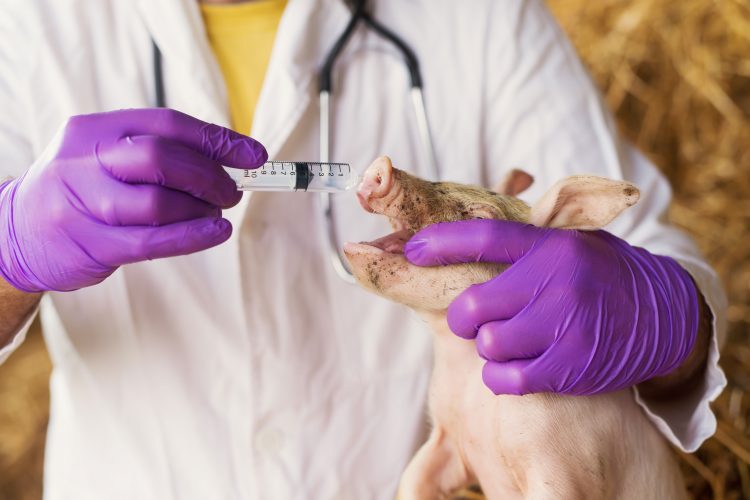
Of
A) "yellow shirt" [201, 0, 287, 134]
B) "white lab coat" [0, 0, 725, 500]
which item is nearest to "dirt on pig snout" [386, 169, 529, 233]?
"white lab coat" [0, 0, 725, 500]

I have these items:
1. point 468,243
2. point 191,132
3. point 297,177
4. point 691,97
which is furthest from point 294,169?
point 691,97

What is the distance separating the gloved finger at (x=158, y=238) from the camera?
1.09 m

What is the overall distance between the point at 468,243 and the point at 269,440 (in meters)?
0.58

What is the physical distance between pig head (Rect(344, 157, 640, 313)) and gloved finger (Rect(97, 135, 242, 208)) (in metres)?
0.21

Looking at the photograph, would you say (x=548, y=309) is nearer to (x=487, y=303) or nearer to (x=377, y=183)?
(x=487, y=303)

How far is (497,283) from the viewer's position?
113 cm

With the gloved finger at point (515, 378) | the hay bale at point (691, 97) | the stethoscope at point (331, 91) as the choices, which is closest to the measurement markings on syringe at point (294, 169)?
the stethoscope at point (331, 91)

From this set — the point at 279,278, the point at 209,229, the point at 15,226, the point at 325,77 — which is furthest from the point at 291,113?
the point at 15,226

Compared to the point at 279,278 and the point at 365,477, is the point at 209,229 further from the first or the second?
the point at 365,477

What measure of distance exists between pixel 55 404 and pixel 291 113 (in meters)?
0.74

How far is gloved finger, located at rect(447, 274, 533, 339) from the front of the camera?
112 centimetres

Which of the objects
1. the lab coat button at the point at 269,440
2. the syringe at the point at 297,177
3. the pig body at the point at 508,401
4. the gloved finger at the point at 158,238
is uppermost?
the syringe at the point at 297,177

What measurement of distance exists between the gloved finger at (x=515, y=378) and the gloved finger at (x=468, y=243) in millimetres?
146

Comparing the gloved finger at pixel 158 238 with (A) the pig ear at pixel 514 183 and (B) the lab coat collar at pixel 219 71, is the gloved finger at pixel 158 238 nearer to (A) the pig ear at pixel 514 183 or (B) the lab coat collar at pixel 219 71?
(B) the lab coat collar at pixel 219 71
